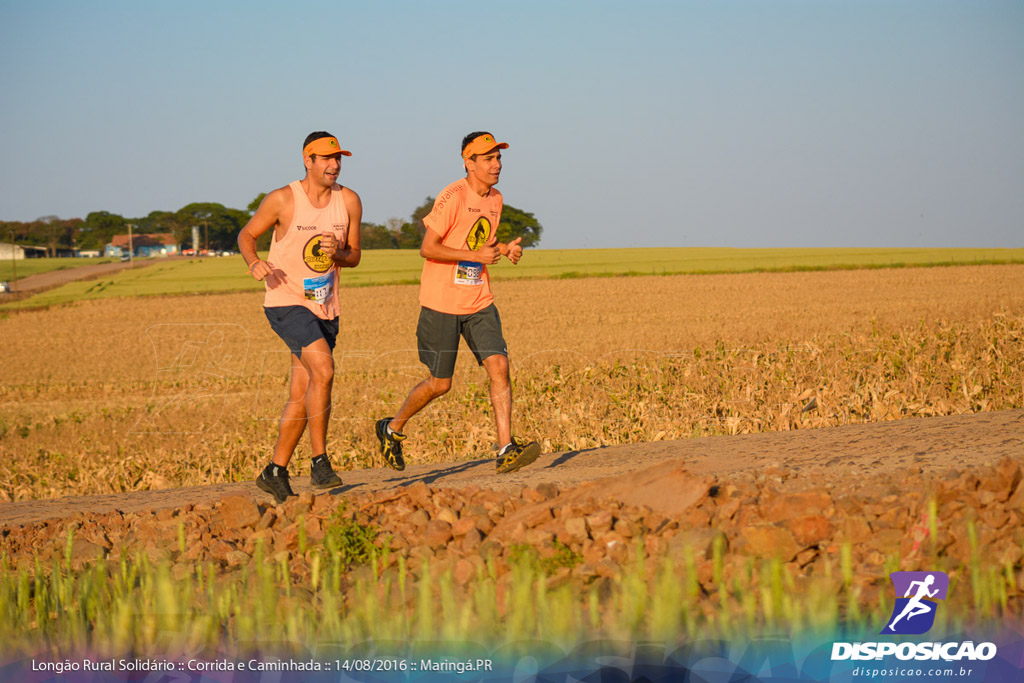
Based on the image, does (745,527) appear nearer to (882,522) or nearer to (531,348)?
(882,522)

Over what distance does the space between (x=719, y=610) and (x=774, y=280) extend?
33.8 m

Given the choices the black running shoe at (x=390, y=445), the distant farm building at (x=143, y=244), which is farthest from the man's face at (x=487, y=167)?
the distant farm building at (x=143, y=244)

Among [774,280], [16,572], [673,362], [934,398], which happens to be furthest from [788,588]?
[774,280]

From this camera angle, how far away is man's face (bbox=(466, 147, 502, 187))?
5.80 meters

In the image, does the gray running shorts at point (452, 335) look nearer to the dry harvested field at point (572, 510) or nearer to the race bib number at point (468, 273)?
the race bib number at point (468, 273)

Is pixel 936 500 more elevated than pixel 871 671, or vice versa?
pixel 936 500

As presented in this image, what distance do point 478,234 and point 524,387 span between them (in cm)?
438

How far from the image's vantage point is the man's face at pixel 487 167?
228 inches

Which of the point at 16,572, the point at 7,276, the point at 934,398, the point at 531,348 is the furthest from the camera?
the point at 7,276

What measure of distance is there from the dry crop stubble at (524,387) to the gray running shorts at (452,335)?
1.92 m

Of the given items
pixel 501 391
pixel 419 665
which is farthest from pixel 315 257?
pixel 419 665

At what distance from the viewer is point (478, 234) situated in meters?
6.01

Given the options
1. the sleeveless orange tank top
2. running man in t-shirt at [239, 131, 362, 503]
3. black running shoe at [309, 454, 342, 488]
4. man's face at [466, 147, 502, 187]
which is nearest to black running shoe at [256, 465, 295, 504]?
running man in t-shirt at [239, 131, 362, 503]

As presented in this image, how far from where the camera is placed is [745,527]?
11.0 feet
